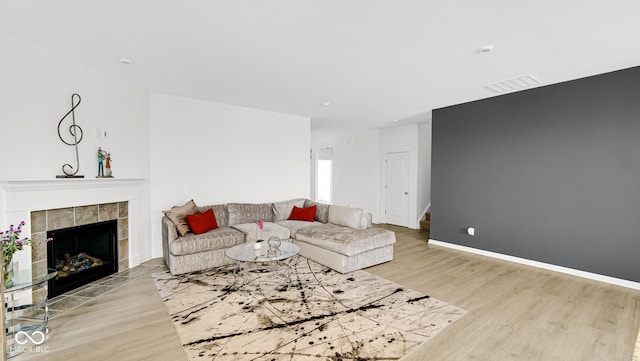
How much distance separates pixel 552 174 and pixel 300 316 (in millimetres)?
4062

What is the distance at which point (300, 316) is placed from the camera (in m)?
2.71

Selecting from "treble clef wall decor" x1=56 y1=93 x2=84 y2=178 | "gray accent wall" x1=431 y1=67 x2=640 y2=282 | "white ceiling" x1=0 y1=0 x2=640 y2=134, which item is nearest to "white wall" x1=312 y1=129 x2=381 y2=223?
"gray accent wall" x1=431 y1=67 x2=640 y2=282

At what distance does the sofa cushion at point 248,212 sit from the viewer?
15.8 feet

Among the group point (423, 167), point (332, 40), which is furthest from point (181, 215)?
point (423, 167)

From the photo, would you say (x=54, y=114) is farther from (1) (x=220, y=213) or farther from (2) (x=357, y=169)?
(2) (x=357, y=169)

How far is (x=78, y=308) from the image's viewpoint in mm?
2877

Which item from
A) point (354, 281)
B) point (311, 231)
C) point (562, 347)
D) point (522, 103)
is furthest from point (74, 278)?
point (522, 103)

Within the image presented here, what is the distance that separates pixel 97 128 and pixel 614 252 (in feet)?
22.4

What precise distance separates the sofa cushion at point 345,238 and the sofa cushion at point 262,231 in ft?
0.82

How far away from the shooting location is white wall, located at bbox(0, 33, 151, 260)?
9.25 feet

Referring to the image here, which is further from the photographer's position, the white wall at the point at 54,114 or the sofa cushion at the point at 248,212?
the sofa cushion at the point at 248,212

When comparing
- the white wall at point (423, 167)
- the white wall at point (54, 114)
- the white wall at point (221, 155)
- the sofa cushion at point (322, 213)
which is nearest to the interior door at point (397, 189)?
the white wall at point (423, 167)

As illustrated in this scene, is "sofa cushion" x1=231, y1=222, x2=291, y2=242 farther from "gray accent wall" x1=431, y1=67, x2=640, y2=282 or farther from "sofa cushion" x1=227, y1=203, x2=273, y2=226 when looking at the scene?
"gray accent wall" x1=431, y1=67, x2=640, y2=282

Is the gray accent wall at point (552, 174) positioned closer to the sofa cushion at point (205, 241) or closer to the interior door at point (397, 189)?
the interior door at point (397, 189)
